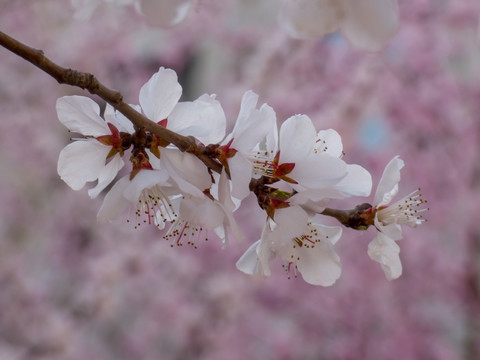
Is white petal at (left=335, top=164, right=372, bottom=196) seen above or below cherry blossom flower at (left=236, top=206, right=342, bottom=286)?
above

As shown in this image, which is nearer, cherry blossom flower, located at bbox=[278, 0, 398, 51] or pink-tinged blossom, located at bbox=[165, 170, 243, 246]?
cherry blossom flower, located at bbox=[278, 0, 398, 51]

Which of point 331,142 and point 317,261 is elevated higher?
point 331,142

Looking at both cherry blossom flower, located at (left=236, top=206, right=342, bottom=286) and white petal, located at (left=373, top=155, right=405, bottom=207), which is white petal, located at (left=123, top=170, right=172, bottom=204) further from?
white petal, located at (left=373, top=155, right=405, bottom=207)

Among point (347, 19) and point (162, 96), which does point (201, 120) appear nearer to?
point (162, 96)

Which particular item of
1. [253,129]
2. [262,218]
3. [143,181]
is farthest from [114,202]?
[262,218]

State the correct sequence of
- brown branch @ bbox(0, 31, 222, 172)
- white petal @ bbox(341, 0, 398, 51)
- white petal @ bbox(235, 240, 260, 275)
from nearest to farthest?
white petal @ bbox(341, 0, 398, 51) → brown branch @ bbox(0, 31, 222, 172) → white petal @ bbox(235, 240, 260, 275)

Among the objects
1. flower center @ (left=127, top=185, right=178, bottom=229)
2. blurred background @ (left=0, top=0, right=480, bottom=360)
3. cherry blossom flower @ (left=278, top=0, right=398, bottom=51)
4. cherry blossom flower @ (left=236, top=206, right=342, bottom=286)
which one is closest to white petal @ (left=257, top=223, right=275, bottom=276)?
cherry blossom flower @ (left=236, top=206, right=342, bottom=286)

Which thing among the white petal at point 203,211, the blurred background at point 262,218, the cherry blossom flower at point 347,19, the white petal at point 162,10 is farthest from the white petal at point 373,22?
the blurred background at point 262,218
